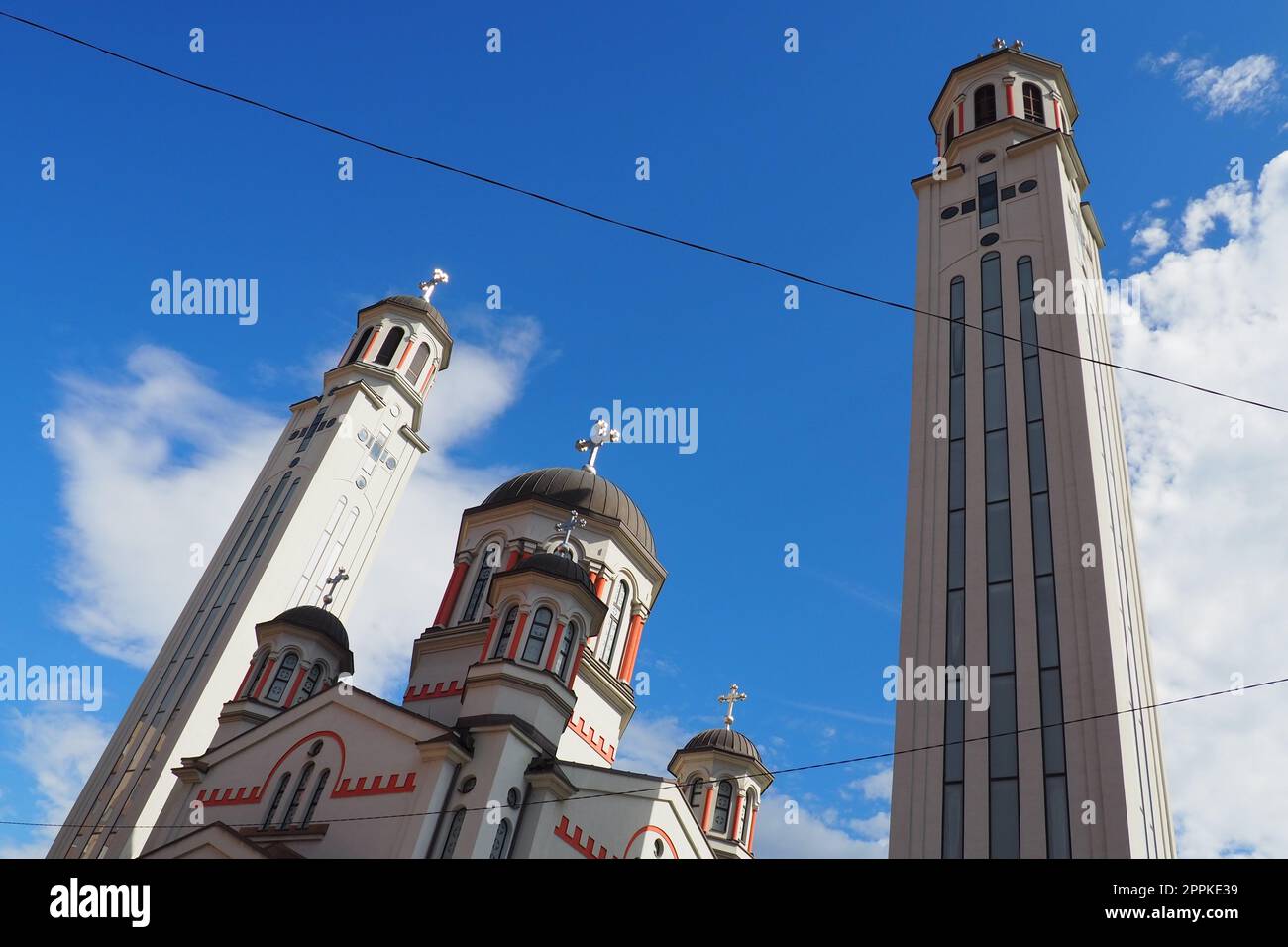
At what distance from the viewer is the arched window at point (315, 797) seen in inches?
742

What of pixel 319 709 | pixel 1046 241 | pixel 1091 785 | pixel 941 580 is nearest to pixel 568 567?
pixel 319 709

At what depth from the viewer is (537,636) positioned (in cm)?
1978

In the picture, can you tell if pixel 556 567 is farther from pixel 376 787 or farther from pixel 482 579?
pixel 482 579

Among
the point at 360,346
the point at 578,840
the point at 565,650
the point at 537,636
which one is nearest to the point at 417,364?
the point at 360,346

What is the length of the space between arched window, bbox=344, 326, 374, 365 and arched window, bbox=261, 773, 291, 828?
2238 cm

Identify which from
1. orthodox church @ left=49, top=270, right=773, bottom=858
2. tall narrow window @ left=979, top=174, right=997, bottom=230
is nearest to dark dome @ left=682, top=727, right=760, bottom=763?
orthodox church @ left=49, top=270, right=773, bottom=858

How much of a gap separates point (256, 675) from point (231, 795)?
414 centimetres

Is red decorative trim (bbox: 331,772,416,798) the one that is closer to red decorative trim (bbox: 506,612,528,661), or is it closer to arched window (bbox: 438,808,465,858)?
arched window (bbox: 438,808,465,858)

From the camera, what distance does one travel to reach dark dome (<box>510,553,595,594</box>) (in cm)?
2034

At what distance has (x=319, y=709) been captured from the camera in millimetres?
20547
